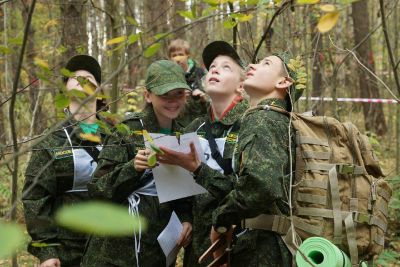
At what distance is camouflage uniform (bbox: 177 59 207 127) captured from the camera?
4.84 metres

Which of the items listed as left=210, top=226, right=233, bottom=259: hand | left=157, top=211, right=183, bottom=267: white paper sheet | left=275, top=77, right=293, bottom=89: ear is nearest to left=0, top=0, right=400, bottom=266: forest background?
left=275, top=77, right=293, bottom=89: ear

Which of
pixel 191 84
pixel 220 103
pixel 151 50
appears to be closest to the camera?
pixel 151 50

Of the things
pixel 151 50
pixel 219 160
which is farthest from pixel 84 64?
pixel 151 50

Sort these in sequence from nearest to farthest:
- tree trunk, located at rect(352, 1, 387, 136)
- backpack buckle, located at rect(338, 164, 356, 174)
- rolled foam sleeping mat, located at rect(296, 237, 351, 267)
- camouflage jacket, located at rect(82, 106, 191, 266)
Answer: rolled foam sleeping mat, located at rect(296, 237, 351, 267)
backpack buckle, located at rect(338, 164, 356, 174)
camouflage jacket, located at rect(82, 106, 191, 266)
tree trunk, located at rect(352, 1, 387, 136)

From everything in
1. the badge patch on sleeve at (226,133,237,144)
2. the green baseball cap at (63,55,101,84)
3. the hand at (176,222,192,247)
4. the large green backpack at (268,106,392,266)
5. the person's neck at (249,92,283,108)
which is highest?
the green baseball cap at (63,55,101,84)

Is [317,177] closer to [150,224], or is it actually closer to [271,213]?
[271,213]

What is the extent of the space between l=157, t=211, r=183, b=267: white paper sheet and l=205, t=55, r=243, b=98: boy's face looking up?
31.4 inches

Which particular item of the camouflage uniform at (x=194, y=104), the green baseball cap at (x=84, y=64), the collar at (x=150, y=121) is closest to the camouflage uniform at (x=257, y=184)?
the collar at (x=150, y=121)

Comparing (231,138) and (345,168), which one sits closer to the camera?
(345,168)

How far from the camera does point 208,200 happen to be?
3148 millimetres

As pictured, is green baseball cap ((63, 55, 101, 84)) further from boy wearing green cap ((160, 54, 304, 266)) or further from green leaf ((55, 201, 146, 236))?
green leaf ((55, 201, 146, 236))

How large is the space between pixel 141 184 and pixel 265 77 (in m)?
0.99

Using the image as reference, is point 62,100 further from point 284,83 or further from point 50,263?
point 50,263

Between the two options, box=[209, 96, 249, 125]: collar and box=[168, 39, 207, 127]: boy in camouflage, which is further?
box=[168, 39, 207, 127]: boy in camouflage
